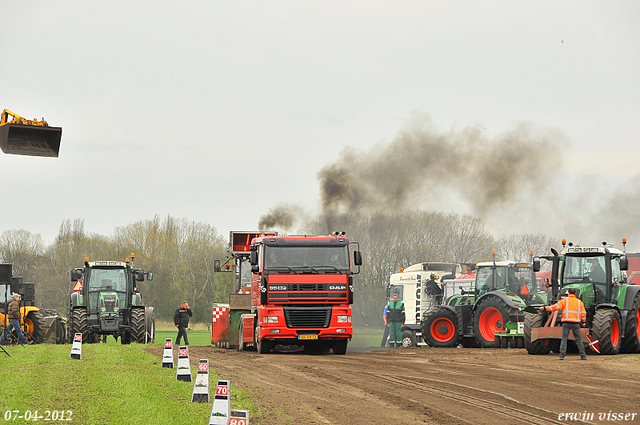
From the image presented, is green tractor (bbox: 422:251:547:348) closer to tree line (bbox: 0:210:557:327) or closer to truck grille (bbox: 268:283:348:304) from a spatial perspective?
truck grille (bbox: 268:283:348:304)

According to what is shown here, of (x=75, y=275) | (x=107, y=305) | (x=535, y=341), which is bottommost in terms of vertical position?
(x=535, y=341)

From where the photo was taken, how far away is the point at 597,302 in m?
19.1

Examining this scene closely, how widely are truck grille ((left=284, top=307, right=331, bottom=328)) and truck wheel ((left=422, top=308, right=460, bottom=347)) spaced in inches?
229

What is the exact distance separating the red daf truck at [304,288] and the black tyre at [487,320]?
5220mm

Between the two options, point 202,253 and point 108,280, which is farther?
point 202,253

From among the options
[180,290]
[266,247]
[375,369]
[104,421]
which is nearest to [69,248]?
[180,290]

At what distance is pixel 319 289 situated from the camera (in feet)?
62.0

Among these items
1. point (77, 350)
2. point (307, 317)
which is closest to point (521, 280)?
point (307, 317)

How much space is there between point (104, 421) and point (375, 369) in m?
7.55

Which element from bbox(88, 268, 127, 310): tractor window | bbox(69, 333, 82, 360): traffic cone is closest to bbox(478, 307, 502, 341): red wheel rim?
bbox(88, 268, 127, 310): tractor window

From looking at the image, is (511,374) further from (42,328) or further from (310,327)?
(42,328)

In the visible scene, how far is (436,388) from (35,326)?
1790cm

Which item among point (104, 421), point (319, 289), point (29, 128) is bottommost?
point (104, 421)

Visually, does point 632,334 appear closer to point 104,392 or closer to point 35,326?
point 104,392
